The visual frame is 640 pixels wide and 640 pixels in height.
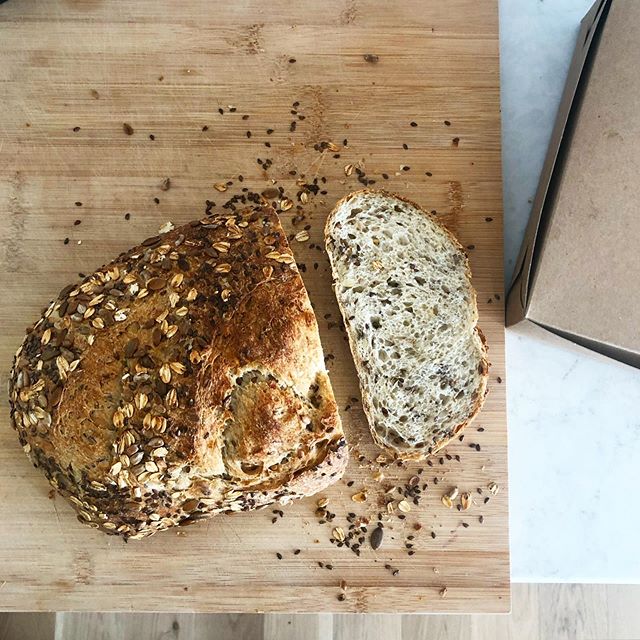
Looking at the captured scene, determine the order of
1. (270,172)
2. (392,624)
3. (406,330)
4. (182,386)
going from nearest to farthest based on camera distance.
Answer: (182,386) → (406,330) → (270,172) → (392,624)

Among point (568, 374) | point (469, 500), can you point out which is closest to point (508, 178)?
point (568, 374)

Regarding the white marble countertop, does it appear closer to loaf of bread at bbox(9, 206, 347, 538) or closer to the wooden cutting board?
the wooden cutting board

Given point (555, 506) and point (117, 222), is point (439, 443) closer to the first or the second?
point (555, 506)

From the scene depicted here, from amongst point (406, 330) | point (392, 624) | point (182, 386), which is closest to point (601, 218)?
point (406, 330)

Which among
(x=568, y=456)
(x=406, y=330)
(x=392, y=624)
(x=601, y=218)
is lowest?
(x=392, y=624)

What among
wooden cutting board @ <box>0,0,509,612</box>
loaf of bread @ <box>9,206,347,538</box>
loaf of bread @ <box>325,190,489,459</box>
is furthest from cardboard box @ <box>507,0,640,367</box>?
loaf of bread @ <box>9,206,347,538</box>

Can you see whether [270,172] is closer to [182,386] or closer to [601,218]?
[182,386]
